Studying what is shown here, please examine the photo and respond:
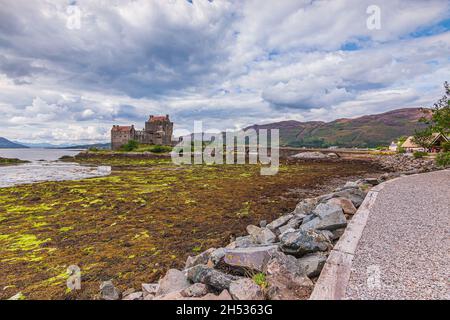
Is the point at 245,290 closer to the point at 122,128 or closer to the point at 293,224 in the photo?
the point at 293,224

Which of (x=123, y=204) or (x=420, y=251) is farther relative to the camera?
(x=123, y=204)

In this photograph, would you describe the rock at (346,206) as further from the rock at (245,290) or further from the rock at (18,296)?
the rock at (18,296)

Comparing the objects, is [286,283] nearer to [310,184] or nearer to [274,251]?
[274,251]

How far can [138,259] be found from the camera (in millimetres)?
6102

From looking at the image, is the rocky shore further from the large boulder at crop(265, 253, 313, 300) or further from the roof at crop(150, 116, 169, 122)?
the roof at crop(150, 116, 169, 122)

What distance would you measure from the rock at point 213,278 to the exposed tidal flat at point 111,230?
6.22 ft

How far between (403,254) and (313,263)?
69.2 inches

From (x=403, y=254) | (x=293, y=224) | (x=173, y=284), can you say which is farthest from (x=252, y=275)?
(x=293, y=224)

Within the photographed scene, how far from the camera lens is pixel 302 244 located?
4254mm

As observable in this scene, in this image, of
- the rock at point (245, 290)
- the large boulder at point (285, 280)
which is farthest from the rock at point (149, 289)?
the large boulder at point (285, 280)

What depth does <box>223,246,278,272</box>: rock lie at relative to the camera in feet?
12.7

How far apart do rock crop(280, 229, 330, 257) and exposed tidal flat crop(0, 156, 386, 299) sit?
9.66 feet
